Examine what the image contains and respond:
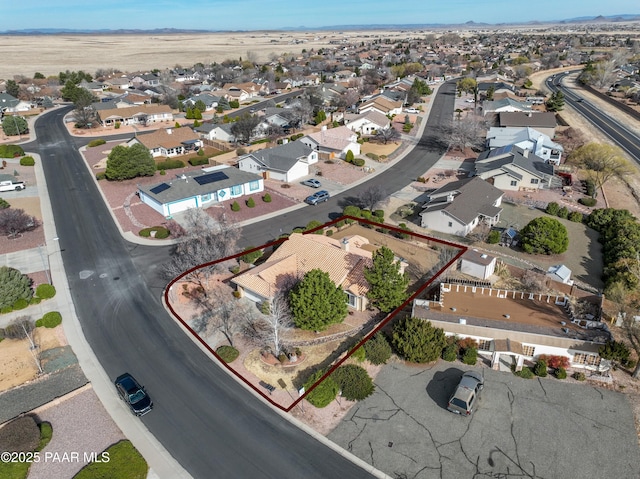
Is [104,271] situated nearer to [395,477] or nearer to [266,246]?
[266,246]

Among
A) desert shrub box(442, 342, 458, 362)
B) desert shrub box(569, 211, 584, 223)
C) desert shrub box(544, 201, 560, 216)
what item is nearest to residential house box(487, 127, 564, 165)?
desert shrub box(544, 201, 560, 216)

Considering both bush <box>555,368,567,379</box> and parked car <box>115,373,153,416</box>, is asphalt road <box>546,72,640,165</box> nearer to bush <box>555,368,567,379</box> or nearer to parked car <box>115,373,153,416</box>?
bush <box>555,368,567,379</box>

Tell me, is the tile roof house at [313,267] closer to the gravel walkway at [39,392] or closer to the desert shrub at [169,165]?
the gravel walkway at [39,392]

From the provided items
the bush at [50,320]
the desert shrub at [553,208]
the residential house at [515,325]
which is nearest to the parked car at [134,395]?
the bush at [50,320]

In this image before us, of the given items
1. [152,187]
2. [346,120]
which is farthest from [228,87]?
[152,187]

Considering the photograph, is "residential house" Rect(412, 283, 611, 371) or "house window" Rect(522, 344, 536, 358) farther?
"house window" Rect(522, 344, 536, 358)
